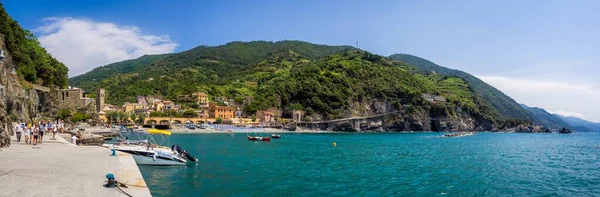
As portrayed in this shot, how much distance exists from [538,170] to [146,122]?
338ft

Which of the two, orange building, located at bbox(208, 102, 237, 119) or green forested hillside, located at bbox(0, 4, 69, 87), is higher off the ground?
green forested hillside, located at bbox(0, 4, 69, 87)

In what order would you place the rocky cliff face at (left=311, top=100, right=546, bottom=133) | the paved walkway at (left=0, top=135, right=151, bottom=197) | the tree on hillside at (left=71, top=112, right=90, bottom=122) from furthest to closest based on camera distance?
the rocky cliff face at (left=311, top=100, right=546, bottom=133), the tree on hillside at (left=71, top=112, right=90, bottom=122), the paved walkway at (left=0, top=135, right=151, bottom=197)

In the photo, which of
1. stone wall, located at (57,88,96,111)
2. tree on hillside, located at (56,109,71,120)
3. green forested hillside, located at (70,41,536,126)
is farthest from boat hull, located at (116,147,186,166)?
green forested hillside, located at (70,41,536,126)

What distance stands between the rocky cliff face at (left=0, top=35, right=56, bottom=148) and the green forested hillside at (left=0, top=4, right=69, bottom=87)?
245 centimetres

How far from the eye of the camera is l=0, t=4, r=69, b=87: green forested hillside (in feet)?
177

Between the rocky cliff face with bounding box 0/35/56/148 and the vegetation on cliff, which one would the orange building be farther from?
the rocky cliff face with bounding box 0/35/56/148

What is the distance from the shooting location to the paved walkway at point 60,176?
38.6 ft

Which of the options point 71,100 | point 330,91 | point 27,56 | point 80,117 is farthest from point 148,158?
point 330,91

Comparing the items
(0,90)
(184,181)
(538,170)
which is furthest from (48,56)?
(538,170)

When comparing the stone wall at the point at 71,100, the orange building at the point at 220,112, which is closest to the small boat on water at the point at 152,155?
the stone wall at the point at 71,100

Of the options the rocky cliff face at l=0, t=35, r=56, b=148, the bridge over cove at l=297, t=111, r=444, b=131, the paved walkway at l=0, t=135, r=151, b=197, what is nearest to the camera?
the paved walkway at l=0, t=135, r=151, b=197

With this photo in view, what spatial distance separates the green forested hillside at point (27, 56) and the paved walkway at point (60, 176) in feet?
143

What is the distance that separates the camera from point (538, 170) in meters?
31.2

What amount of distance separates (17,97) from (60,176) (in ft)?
120
